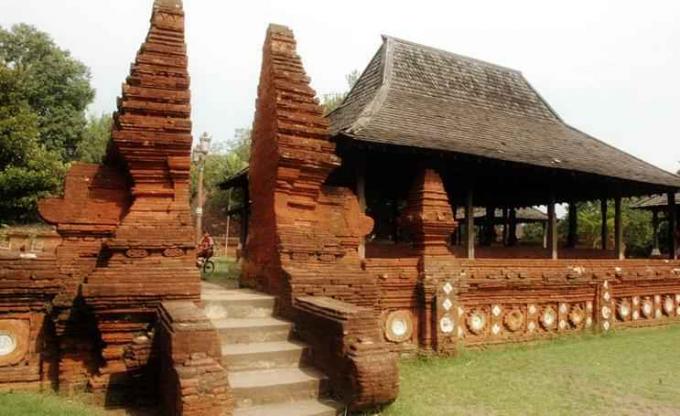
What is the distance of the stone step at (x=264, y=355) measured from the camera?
4793 millimetres

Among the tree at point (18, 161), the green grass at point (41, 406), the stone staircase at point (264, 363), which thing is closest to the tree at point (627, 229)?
the tree at point (18, 161)

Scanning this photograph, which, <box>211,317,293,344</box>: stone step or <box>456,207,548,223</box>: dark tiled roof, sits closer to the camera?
<box>211,317,293,344</box>: stone step

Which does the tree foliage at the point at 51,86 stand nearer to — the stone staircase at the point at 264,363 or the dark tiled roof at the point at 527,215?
the dark tiled roof at the point at 527,215

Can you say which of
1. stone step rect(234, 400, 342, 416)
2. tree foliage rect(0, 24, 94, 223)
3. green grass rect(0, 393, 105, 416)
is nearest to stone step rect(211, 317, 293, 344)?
stone step rect(234, 400, 342, 416)

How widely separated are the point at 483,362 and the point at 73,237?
547 centimetres

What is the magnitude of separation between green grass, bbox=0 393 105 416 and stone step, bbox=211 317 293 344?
4.12ft

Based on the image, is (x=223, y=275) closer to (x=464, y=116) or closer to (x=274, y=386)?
(x=464, y=116)

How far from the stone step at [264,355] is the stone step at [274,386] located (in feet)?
0.22

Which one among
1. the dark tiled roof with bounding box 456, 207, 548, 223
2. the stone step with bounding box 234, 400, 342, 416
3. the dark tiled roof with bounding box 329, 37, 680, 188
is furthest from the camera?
the dark tiled roof with bounding box 456, 207, 548, 223

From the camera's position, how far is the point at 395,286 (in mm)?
7477

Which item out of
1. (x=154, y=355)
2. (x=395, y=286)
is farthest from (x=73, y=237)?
(x=395, y=286)

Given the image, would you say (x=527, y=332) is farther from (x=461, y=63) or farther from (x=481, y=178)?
(x=461, y=63)

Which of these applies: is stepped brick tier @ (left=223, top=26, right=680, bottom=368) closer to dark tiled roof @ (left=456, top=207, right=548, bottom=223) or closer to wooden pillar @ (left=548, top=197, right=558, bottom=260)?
wooden pillar @ (left=548, top=197, right=558, bottom=260)

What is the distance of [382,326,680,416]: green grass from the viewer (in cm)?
532
